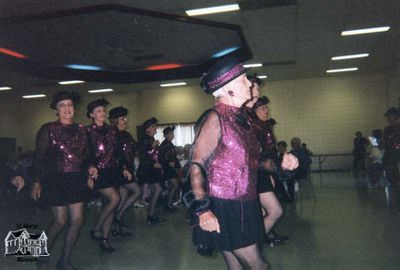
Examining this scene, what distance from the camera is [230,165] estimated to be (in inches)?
68.8

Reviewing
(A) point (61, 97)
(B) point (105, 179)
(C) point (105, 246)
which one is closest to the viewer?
(A) point (61, 97)

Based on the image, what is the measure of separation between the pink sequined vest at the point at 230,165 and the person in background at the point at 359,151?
12.0 metres

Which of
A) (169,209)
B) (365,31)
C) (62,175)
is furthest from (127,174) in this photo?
(365,31)

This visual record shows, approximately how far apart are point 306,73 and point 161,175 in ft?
29.6

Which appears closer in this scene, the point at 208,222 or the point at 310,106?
the point at 208,222

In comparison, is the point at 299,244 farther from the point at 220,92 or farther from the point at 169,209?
the point at 169,209

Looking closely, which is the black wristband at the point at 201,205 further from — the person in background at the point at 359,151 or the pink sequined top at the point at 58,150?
the person in background at the point at 359,151

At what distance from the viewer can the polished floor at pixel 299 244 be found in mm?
3148

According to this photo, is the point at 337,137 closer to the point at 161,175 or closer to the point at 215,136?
the point at 161,175

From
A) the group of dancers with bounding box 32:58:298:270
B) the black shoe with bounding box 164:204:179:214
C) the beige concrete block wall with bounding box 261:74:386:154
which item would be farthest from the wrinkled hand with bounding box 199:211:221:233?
the beige concrete block wall with bounding box 261:74:386:154

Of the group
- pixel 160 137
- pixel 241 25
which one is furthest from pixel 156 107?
pixel 241 25

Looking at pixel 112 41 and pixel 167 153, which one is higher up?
pixel 112 41

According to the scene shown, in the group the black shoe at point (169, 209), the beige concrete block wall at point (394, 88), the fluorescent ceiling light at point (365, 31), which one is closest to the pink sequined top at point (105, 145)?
the black shoe at point (169, 209)

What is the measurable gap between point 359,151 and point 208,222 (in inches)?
492
